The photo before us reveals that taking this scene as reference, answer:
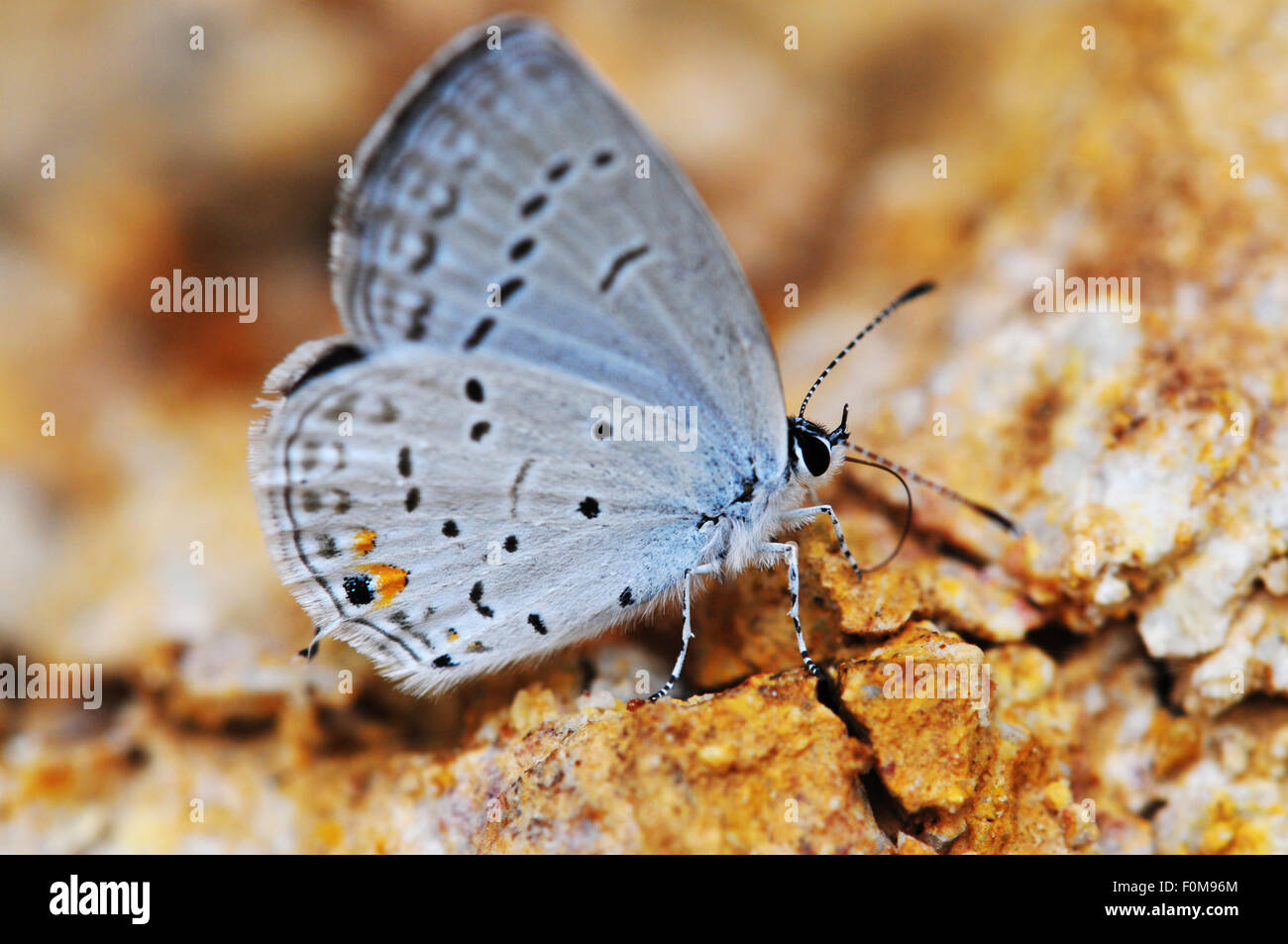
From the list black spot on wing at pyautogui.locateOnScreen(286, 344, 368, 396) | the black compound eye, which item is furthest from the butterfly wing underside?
the black compound eye

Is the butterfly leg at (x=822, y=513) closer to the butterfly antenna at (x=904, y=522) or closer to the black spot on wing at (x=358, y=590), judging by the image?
the butterfly antenna at (x=904, y=522)

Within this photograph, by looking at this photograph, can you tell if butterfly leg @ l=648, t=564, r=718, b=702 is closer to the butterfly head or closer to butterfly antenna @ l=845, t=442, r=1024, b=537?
the butterfly head

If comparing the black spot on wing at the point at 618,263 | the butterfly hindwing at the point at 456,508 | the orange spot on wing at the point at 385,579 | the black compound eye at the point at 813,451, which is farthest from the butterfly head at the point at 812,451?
the orange spot on wing at the point at 385,579

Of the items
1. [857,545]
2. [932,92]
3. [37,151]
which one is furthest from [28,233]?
[932,92]

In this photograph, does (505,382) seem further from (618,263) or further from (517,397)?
(618,263)

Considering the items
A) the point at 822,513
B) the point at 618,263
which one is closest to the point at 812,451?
the point at 822,513
